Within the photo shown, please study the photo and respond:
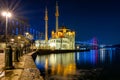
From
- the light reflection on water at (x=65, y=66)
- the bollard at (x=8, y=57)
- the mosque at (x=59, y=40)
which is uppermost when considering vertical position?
the mosque at (x=59, y=40)

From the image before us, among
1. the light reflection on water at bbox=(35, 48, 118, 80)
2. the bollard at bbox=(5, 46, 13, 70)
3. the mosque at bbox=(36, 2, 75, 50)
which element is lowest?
the light reflection on water at bbox=(35, 48, 118, 80)

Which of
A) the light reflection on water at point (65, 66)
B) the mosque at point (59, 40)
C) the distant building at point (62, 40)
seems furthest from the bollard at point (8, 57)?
the distant building at point (62, 40)

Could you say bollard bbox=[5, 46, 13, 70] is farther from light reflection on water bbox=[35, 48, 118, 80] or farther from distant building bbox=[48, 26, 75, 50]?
distant building bbox=[48, 26, 75, 50]

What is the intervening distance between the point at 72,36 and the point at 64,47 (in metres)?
11.9

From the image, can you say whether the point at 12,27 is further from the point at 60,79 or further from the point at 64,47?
the point at 60,79

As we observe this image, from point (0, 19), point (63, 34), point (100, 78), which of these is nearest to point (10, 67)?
point (100, 78)

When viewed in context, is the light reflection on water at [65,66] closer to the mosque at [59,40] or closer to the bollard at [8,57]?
the bollard at [8,57]

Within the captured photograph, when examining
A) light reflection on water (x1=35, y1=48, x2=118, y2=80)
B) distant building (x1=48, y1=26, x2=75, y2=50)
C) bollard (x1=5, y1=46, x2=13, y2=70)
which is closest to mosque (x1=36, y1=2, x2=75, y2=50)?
distant building (x1=48, y1=26, x2=75, y2=50)

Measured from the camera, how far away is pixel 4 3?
97.6 metres

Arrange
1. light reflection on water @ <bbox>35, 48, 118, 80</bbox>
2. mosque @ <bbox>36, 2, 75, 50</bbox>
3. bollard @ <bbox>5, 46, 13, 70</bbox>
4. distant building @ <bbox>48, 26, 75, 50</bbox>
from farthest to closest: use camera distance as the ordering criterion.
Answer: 1. distant building @ <bbox>48, 26, 75, 50</bbox>
2. mosque @ <bbox>36, 2, 75, 50</bbox>
3. light reflection on water @ <bbox>35, 48, 118, 80</bbox>
4. bollard @ <bbox>5, 46, 13, 70</bbox>

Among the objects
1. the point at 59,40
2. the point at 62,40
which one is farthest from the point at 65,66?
the point at 62,40

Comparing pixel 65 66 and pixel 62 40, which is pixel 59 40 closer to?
pixel 62 40

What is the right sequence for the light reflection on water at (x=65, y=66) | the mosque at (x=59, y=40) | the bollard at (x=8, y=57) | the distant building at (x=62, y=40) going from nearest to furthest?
1. the bollard at (x=8, y=57)
2. the light reflection on water at (x=65, y=66)
3. the mosque at (x=59, y=40)
4. the distant building at (x=62, y=40)

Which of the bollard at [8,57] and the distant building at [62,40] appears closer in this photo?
the bollard at [8,57]
